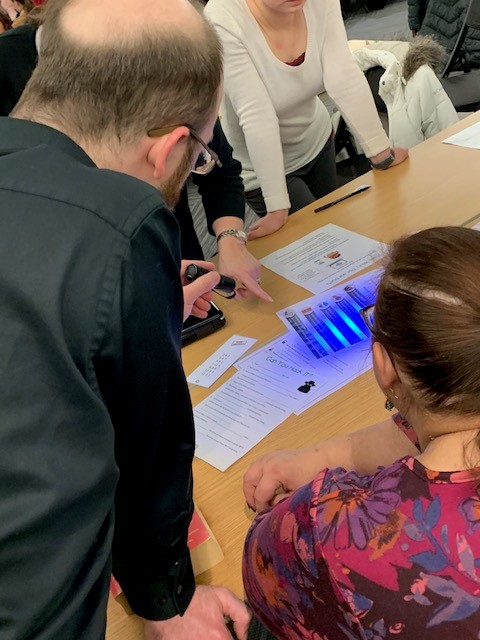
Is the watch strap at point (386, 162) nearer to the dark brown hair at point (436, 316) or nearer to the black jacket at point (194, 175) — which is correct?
the black jacket at point (194, 175)

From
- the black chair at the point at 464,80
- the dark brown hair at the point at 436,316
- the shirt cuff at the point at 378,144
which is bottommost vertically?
the black chair at the point at 464,80

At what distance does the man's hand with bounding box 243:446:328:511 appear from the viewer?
846 millimetres

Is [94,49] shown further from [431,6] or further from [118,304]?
[431,6]

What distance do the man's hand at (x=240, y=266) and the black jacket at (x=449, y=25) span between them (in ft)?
8.17

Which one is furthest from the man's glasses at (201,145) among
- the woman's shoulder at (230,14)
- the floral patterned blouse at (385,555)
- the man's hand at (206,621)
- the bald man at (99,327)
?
the woman's shoulder at (230,14)

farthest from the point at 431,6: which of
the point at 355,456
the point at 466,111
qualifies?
the point at 355,456

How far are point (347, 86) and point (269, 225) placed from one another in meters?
0.49

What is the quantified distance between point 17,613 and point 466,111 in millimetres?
2935

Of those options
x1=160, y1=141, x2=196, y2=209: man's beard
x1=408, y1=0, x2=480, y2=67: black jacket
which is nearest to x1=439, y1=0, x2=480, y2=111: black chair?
x1=408, y1=0, x2=480, y2=67: black jacket

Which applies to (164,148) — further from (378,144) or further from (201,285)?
(378,144)

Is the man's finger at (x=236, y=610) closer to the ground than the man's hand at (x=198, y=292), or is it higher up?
closer to the ground

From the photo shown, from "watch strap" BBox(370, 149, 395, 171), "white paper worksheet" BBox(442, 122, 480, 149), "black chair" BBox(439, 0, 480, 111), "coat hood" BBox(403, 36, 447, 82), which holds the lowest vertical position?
"black chair" BBox(439, 0, 480, 111)

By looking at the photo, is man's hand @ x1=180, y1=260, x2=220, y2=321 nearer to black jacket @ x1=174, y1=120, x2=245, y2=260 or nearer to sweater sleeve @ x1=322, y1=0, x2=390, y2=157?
black jacket @ x1=174, y1=120, x2=245, y2=260

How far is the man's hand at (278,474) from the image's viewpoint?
85 centimetres
